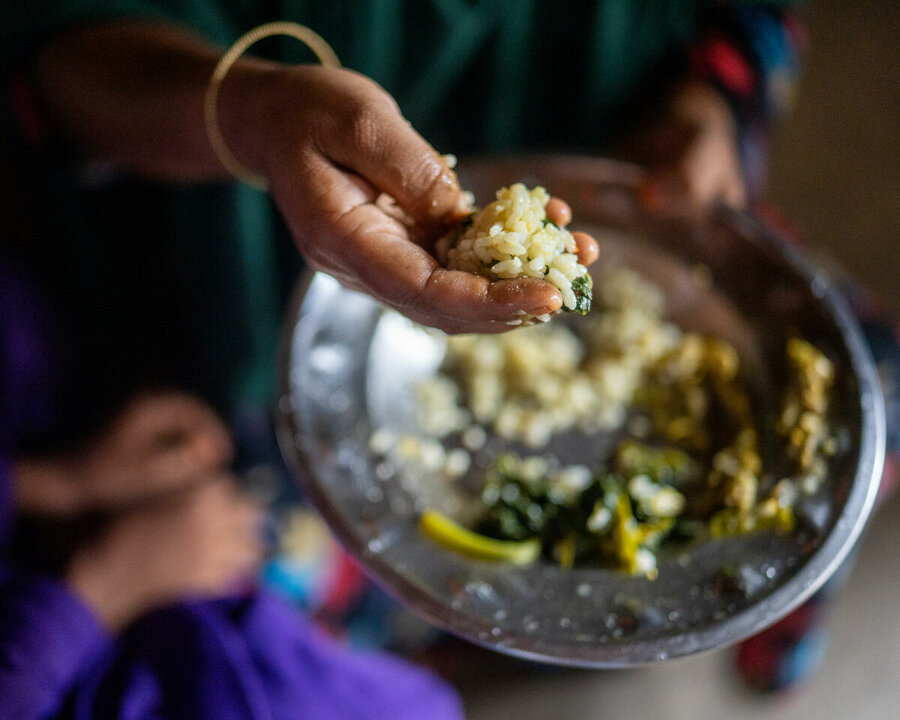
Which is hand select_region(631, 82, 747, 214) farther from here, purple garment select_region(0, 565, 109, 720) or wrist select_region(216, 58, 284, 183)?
purple garment select_region(0, 565, 109, 720)

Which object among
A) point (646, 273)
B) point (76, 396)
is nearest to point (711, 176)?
point (646, 273)

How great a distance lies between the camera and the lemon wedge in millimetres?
727

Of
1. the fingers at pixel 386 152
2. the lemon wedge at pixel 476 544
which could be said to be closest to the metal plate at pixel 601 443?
the lemon wedge at pixel 476 544

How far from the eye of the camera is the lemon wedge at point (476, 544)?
28.6 inches

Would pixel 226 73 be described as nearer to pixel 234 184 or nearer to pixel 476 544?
pixel 234 184

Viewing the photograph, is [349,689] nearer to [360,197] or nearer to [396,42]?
[360,197]

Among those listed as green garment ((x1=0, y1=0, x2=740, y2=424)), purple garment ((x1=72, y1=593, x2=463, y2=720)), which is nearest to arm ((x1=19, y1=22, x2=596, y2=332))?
green garment ((x1=0, y1=0, x2=740, y2=424))

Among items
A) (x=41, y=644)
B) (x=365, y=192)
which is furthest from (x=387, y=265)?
(x=41, y=644)

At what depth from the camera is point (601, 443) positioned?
860 millimetres

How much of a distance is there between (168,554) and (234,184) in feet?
1.61

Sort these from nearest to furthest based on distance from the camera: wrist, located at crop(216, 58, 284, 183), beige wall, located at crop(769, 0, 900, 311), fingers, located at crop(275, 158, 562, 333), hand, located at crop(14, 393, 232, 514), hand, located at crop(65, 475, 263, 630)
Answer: fingers, located at crop(275, 158, 562, 333), wrist, located at crop(216, 58, 284, 183), hand, located at crop(65, 475, 263, 630), hand, located at crop(14, 393, 232, 514), beige wall, located at crop(769, 0, 900, 311)

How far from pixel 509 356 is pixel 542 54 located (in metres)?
0.46

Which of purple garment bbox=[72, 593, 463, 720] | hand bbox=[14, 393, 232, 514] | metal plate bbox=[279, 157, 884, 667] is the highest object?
metal plate bbox=[279, 157, 884, 667]

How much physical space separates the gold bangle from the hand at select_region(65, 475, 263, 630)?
1.54 feet
